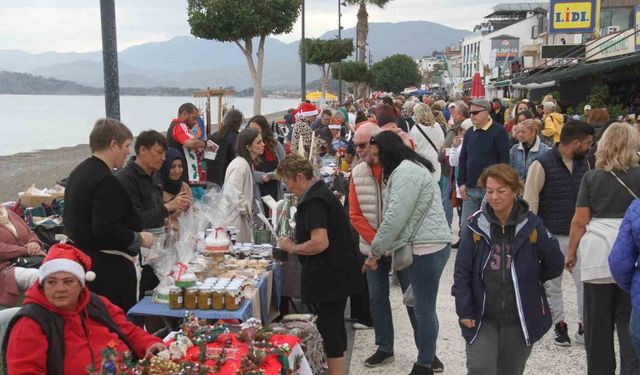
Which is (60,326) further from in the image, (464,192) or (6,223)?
(464,192)

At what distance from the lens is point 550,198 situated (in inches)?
197

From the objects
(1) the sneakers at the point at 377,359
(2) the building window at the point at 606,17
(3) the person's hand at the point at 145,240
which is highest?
(2) the building window at the point at 606,17

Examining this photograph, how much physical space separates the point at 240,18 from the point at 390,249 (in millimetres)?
15586

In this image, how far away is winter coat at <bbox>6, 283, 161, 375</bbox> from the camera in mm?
2814

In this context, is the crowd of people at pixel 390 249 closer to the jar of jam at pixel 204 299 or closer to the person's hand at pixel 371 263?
the person's hand at pixel 371 263

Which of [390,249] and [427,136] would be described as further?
[427,136]

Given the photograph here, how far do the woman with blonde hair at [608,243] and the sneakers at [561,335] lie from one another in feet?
3.72

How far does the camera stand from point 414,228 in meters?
4.25

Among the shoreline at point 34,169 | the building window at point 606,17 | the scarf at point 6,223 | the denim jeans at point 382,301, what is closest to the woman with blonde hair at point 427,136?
the denim jeans at point 382,301

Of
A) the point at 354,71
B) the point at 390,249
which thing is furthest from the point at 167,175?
the point at 354,71

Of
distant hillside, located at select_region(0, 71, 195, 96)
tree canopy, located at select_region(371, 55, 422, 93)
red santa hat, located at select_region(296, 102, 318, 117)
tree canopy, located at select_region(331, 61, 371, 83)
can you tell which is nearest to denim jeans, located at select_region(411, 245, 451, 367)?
red santa hat, located at select_region(296, 102, 318, 117)

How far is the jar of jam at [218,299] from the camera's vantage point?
3994mm

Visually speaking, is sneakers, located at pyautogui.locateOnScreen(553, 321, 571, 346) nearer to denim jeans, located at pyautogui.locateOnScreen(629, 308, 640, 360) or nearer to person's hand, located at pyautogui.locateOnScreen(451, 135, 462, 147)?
denim jeans, located at pyautogui.locateOnScreen(629, 308, 640, 360)

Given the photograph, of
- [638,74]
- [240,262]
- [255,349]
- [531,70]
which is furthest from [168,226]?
[531,70]
